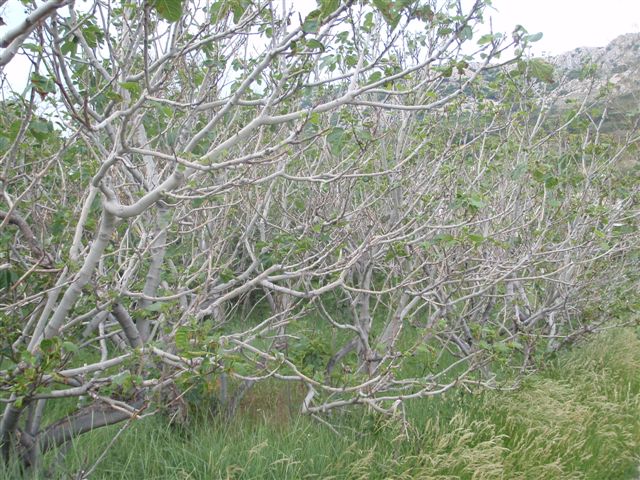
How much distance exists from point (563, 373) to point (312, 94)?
3.43m

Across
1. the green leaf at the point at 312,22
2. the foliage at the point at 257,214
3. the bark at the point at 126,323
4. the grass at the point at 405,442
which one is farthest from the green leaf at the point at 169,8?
the grass at the point at 405,442

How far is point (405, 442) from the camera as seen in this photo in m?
3.82

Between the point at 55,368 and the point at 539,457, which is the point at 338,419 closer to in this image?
the point at 539,457

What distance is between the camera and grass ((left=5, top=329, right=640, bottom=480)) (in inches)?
132

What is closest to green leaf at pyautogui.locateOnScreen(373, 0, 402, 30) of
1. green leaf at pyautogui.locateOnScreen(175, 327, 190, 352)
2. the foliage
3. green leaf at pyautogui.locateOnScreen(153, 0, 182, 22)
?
the foliage

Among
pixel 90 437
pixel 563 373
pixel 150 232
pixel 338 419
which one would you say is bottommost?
pixel 563 373

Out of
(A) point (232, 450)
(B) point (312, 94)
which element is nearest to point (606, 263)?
(B) point (312, 94)

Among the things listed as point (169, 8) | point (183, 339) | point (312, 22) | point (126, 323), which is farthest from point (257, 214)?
point (169, 8)

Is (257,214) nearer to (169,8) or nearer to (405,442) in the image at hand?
(405,442)

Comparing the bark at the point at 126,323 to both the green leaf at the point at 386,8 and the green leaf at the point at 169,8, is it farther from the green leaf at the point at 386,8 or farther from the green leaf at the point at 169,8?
the green leaf at the point at 386,8

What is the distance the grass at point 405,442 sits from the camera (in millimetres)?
3342

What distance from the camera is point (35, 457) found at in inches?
123

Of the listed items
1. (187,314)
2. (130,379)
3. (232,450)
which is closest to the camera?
(130,379)

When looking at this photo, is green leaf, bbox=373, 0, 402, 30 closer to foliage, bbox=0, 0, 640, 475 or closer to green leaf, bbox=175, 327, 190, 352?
foliage, bbox=0, 0, 640, 475
